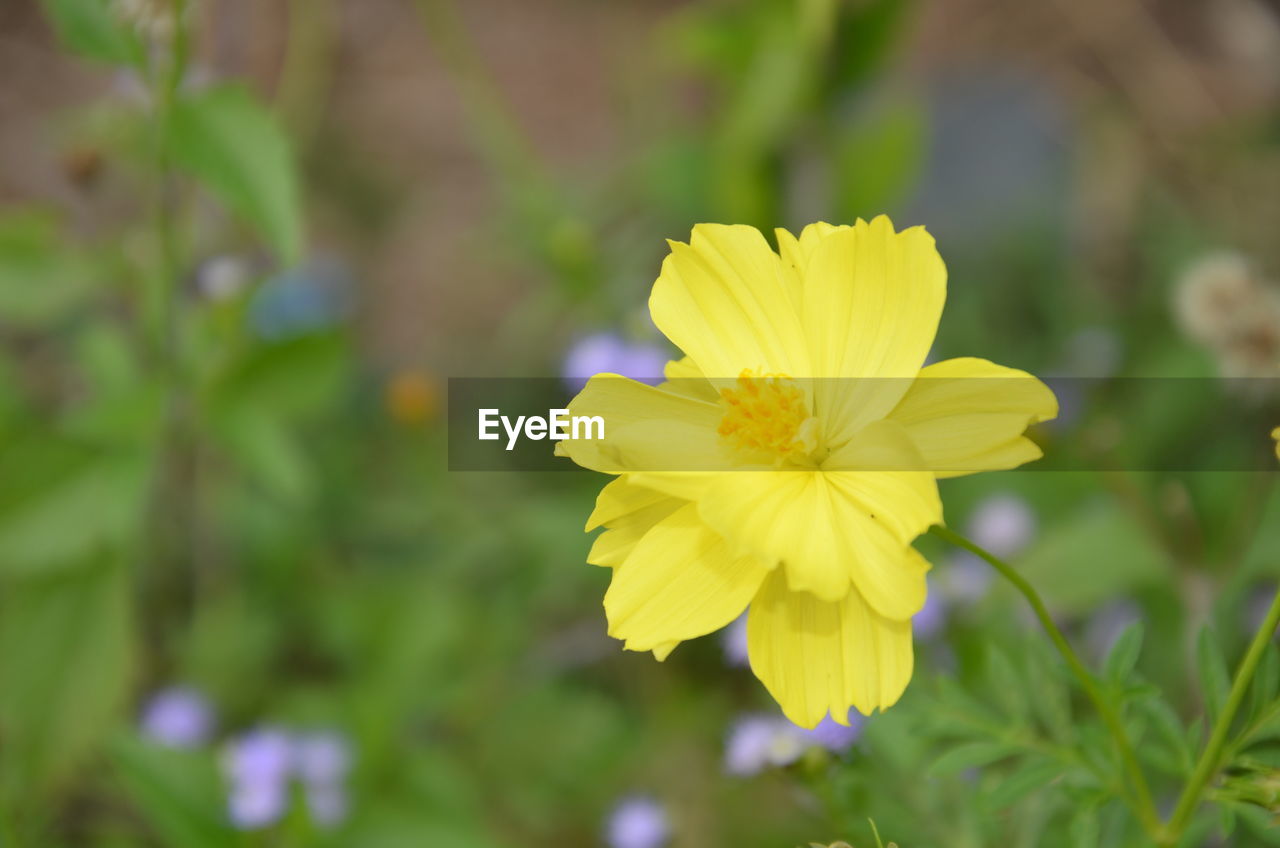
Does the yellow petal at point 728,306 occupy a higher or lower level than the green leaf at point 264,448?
lower

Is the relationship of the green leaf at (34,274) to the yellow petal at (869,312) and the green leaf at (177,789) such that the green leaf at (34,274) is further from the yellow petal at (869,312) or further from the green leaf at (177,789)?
the yellow petal at (869,312)

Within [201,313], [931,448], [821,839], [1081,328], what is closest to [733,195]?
[1081,328]

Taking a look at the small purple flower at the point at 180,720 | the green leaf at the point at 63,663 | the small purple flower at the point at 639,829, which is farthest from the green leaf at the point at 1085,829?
the green leaf at the point at 63,663

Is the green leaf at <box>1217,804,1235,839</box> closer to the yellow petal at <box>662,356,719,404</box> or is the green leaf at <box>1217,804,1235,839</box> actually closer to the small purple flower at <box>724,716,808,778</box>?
the small purple flower at <box>724,716,808,778</box>

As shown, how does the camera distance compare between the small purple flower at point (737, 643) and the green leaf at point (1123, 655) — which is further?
the small purple flower at point (737, 643)

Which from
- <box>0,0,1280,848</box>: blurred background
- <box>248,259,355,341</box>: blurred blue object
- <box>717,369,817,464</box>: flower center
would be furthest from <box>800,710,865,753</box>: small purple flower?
<box>248,259,355,341</box>: blurred blue object

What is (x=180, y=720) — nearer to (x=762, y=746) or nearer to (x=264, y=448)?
(x=264, y=448)

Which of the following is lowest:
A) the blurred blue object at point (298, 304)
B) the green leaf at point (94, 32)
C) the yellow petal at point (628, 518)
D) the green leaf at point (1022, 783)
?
the green leaf at point (1022, 783)
